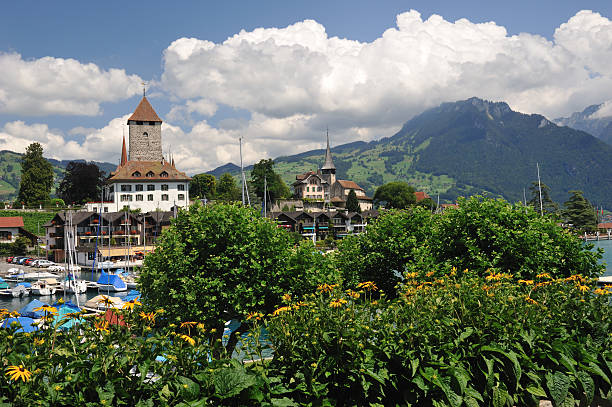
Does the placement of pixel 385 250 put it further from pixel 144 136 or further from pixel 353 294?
pixel 144 136

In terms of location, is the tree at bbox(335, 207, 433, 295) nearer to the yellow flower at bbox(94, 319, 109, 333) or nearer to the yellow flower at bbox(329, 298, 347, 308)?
the yellow flower at bbox(329, 298, 347, 308)

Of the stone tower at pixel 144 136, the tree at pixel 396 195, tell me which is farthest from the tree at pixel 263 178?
the tree at pixel 396 195

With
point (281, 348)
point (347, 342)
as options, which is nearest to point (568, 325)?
point (347, 342)

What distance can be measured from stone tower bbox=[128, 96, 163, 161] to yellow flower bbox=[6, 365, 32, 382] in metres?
110

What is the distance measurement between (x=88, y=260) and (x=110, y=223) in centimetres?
724

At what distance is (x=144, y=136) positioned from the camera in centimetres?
10900

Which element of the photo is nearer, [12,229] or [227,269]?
[227,269]

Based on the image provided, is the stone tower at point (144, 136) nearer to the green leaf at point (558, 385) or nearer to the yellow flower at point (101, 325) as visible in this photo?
the yellow flower at point (101, 325)

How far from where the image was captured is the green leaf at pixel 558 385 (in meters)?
5.75

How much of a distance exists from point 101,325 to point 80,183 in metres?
114

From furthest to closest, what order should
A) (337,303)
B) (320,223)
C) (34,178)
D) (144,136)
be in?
(144,136) → (320,223) → (34,178) → (337,303)

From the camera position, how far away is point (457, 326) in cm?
602

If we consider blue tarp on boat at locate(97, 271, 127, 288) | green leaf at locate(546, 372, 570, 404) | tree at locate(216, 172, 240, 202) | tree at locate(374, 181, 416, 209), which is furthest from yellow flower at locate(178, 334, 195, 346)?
tree at locate(374, 181, 416, 209)

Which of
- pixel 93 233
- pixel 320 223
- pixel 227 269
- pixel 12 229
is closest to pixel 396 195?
pixel 320 223
